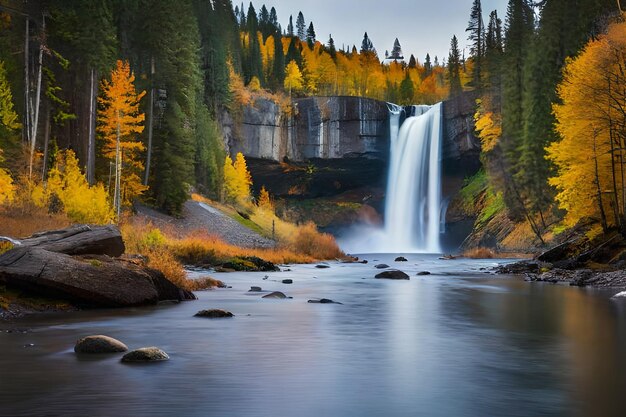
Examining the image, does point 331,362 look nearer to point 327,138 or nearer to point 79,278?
point 79,278

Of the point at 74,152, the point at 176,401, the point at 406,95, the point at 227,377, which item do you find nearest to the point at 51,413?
the point at 176,401

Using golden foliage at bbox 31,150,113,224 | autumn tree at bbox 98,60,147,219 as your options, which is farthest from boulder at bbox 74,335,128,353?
autumn tree at bbox 98,60,147,219

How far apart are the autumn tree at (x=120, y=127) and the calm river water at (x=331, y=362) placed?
23095 millimetres

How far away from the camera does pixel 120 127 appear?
38375 mm

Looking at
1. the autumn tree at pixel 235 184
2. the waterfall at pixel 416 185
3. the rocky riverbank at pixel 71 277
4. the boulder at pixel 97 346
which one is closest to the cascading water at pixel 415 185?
the waterfall at pixel 416 185

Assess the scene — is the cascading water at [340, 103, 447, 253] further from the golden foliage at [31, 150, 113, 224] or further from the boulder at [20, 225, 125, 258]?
the boulder at [20, 225, 125, 258]

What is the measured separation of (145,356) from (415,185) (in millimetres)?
66922

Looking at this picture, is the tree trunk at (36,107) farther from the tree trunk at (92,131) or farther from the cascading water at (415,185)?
the cascading water at (415,185)

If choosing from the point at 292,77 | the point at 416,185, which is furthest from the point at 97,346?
the point at 292,77

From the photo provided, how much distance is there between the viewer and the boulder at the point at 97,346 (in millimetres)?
9766

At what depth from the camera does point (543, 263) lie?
105 ft

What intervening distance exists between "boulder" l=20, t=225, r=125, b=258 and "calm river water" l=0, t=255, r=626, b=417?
2.46 meters

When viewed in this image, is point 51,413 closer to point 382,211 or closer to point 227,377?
point 227,377

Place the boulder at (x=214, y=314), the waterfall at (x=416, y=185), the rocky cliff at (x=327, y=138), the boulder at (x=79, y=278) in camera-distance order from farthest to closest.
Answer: the rocky cliff at (x=327, y=138) → the waterfall at (x=416, y=185) → the boulder at (x=214, y=314) → the boulder at (x=79, y=278)
